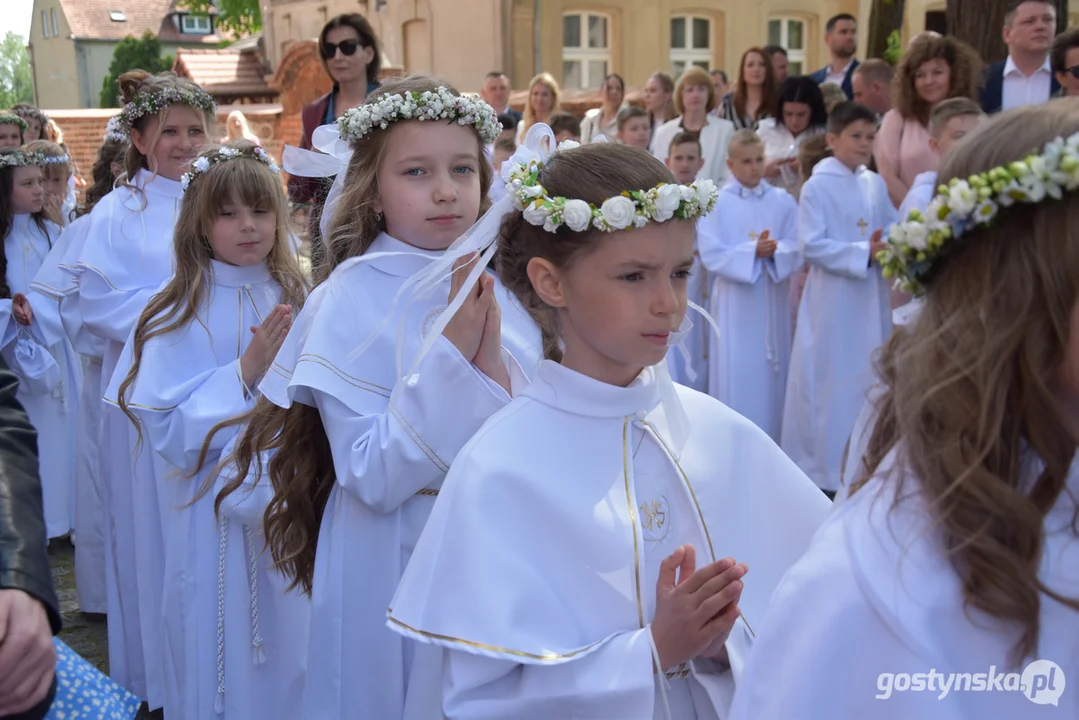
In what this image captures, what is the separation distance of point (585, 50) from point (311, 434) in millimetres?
23486

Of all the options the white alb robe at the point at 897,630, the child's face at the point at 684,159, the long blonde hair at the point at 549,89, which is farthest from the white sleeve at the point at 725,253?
the white alb robe at the point at 897,630

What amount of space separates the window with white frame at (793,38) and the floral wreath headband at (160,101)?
22.6 metres

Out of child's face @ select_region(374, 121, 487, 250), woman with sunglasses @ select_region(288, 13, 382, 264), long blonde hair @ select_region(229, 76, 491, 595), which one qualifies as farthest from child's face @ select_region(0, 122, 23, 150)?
child's face @ select_region(374, 121, 487, 250)

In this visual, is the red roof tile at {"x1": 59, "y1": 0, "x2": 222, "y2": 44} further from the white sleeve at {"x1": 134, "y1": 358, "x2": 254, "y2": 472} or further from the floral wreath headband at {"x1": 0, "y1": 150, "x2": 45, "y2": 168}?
the white sleeve at {"x1": 134, "y1": 358, "x2": 254, "y2": 472}

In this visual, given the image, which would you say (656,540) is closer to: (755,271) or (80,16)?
(755,271)

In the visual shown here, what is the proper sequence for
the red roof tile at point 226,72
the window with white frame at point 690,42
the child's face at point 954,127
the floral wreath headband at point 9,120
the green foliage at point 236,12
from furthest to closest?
the green foliage at point 236,12 < the window with white frame at point 690,42 < the red roof tile at point 226,72 < the floral wreath headband at point 9,120 < the child's face at point 954,127

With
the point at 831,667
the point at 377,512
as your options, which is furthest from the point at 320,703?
the point at 831,667

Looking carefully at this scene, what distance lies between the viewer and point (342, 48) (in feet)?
18.6

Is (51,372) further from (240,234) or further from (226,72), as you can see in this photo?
(226,72)

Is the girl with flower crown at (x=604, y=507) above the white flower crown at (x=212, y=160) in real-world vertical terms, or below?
A: below

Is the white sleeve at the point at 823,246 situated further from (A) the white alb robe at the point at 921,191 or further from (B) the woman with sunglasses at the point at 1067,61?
(B) the woman with sunglasses at the point at 1067,61

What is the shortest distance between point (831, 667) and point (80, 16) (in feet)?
202

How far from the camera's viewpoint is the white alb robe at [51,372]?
673 cm

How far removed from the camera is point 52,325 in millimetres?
6715
